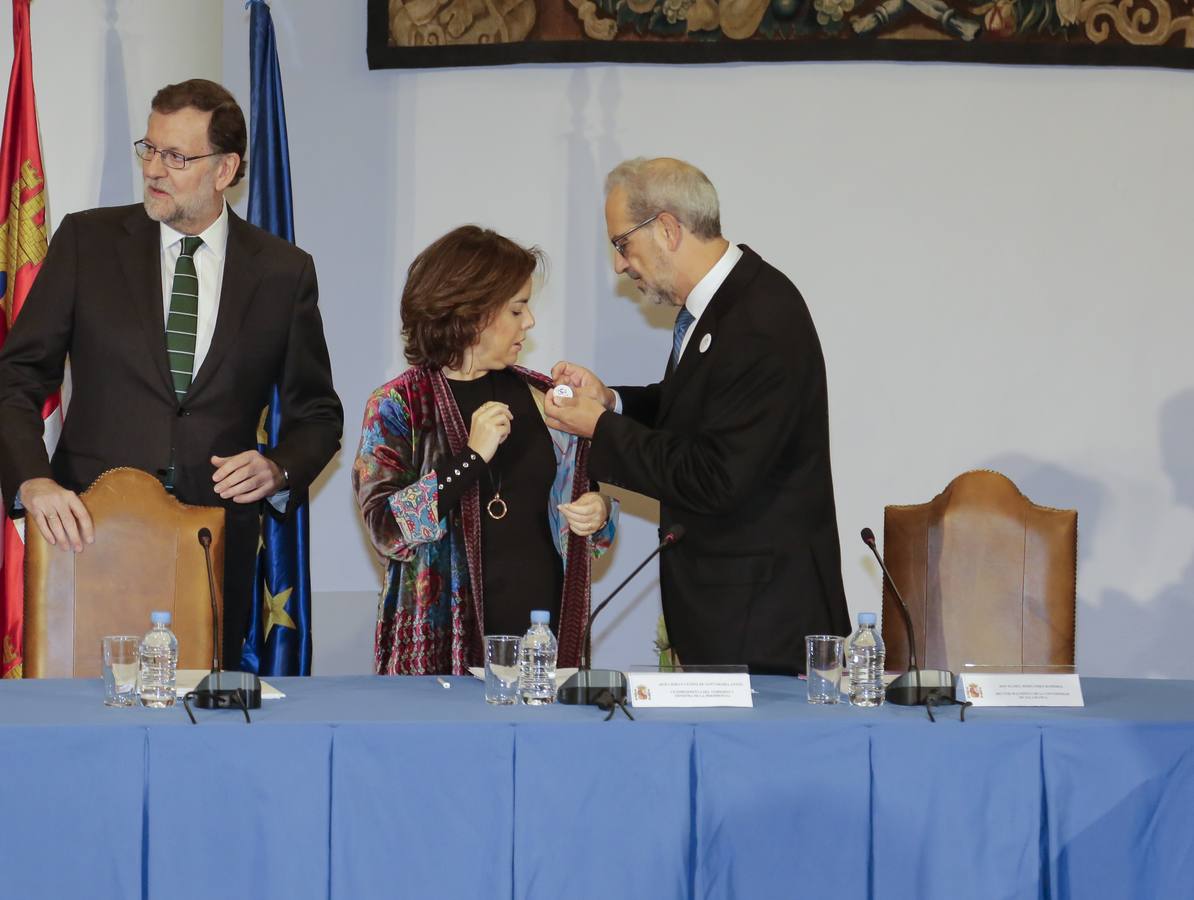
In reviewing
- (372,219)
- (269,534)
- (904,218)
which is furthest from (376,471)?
(904,218)

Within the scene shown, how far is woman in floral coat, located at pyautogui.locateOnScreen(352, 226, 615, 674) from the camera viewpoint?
127 inches

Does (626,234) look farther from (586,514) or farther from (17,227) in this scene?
(17,227)

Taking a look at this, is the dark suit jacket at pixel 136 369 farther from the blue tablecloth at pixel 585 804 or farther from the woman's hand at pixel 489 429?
the blue tablecloth at pixel 585 804

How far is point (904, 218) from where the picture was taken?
5086mm

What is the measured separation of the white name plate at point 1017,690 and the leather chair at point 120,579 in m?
1.62

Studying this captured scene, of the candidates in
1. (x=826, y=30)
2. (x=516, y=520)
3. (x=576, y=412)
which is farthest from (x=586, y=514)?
(x=826, y=30)

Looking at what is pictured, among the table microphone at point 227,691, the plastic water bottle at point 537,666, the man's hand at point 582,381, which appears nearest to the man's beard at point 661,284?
the man's hand at point 582,381

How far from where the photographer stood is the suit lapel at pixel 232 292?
3459mm

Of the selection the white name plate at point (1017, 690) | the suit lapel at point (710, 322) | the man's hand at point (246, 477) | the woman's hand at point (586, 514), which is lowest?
the white name plate at point (1017, 690)

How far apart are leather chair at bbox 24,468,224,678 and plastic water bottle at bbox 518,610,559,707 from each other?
34.2 inches

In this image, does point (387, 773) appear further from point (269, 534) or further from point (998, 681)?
point (269, 534)

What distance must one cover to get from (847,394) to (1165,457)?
1186 mm

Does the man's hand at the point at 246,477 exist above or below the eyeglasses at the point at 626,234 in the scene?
below

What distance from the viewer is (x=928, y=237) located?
5.09m
